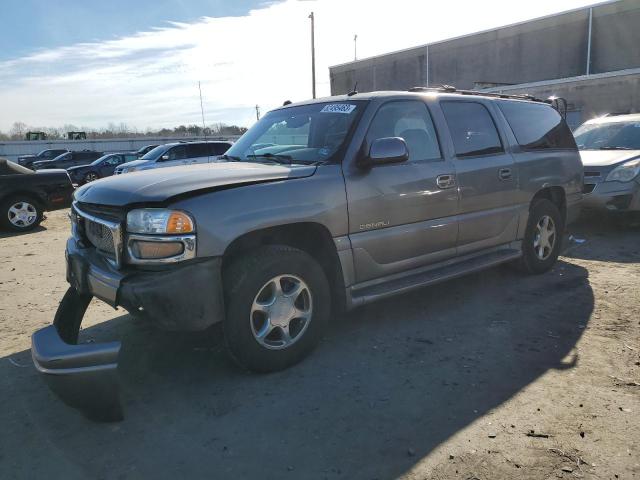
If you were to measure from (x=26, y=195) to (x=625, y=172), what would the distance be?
10.8 meters

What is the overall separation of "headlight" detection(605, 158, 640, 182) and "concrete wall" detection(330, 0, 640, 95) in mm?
30381

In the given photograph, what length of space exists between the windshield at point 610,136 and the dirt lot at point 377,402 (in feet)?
15.2

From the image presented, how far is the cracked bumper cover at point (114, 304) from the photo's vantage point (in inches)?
102

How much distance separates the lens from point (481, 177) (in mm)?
4559

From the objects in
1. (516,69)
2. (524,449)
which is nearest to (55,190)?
(524,449)

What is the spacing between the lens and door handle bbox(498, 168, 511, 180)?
477 centimetres

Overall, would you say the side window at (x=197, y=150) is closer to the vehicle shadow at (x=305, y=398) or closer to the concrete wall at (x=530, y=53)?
the vehicle shadow at (x=305, y=398)

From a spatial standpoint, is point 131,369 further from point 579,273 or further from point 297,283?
point 579,273

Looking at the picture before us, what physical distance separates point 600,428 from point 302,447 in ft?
5.39

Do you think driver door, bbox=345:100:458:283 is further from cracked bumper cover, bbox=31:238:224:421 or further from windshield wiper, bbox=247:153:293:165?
cracked bumper cover, bbox=31:238:224:421

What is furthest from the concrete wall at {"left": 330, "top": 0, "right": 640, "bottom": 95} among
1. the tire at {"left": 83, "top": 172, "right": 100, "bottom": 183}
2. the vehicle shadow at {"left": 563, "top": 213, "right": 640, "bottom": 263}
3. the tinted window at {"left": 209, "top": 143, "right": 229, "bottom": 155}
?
the vehicle shadow at {"left": 563, "top": 213, "right": 640, "bottom": 263}

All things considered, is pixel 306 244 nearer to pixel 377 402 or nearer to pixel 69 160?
pixel 377 402

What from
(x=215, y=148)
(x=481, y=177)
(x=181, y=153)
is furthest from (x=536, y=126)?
(x=181, y=153)

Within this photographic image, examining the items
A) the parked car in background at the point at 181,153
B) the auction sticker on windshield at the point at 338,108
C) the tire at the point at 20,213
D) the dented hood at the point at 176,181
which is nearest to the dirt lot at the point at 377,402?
the dented hood at the point at 176,181
